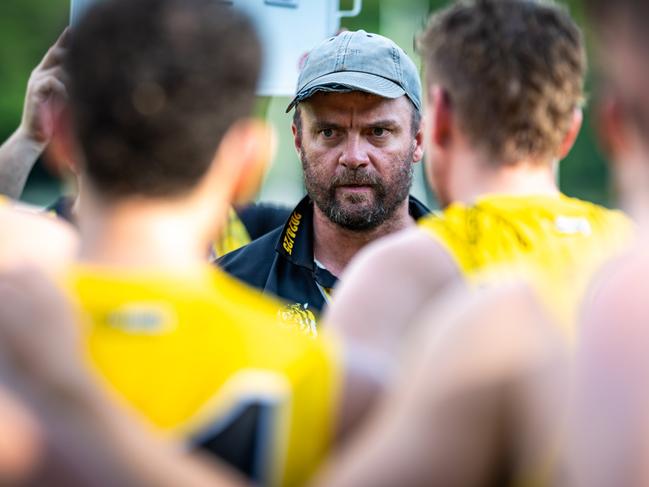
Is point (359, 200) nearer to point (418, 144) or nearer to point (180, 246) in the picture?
point (418, 144)

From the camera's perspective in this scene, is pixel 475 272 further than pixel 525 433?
Yes

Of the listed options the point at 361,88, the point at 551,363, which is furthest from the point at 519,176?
the point at 361,88

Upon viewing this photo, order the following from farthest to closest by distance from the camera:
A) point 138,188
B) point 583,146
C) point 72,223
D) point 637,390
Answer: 1. point 583,146
2. point 72,223
3. point 138,188
4. point 637,390

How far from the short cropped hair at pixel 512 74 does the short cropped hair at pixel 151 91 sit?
493 millimetres

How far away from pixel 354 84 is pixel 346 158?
10.7 inches

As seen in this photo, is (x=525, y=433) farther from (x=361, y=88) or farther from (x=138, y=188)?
(x=361, y=88)

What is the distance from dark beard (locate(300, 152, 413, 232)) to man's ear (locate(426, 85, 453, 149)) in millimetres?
2128

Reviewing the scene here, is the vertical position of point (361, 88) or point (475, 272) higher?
point (475, 272)

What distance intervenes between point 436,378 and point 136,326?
0.39 metres

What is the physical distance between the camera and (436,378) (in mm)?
1464

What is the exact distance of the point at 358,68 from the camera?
4.12 m

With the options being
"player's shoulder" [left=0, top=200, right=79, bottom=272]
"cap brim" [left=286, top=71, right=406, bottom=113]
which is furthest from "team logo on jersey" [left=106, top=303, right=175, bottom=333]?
"cap brim" [left=286, top=71, right=406, bottom=113]

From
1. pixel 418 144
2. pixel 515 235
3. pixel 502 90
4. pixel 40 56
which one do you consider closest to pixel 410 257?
pixel 515 235

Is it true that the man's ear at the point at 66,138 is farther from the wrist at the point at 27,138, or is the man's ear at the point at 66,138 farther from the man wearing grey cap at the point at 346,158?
the man wearing grey cap at the point at 346,158
